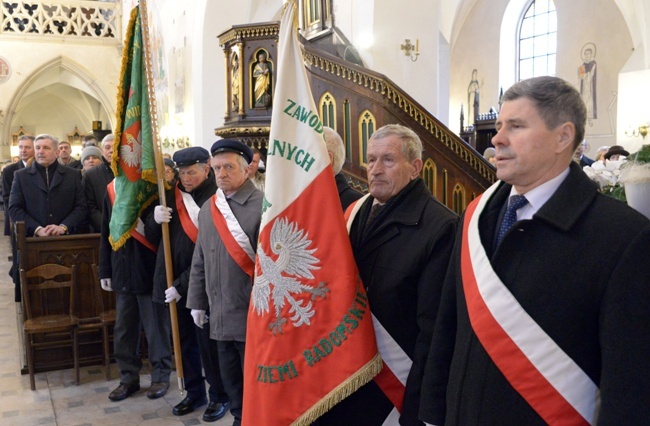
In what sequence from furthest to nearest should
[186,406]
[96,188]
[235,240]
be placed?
[96,188], [186,406], [235,240]

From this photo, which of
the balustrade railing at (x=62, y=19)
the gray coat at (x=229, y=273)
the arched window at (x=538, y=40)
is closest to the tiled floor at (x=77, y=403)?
the gray coat at (x=229, y=273)

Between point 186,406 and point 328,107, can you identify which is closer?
point 186,406

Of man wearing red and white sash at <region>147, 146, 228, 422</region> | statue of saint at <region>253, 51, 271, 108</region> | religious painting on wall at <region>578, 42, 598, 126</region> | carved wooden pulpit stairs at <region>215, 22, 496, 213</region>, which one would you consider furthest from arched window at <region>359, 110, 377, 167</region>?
religious painting on wall at <region>578, 42, 598, 126</region>

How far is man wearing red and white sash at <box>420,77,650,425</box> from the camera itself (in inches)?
53.1

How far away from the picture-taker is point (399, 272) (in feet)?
6.88

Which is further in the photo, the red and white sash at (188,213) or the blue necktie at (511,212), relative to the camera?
the red and white sash at (188,213)

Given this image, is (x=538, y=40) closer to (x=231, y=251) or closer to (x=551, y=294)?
(x=231, y=251)

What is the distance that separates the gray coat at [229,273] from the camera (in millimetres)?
3152

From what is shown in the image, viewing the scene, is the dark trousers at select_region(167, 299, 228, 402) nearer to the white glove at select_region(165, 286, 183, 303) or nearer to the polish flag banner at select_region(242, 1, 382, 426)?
the white glove at select_region(165, 286, 183, 303)

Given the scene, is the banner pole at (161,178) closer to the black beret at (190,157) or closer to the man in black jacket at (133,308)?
the black beret at (190,157)

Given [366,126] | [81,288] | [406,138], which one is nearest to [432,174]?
[366,126]

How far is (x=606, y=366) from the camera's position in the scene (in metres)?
1.37

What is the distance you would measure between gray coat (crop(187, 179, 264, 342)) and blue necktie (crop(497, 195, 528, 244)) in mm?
1705

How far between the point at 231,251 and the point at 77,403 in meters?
1.97
